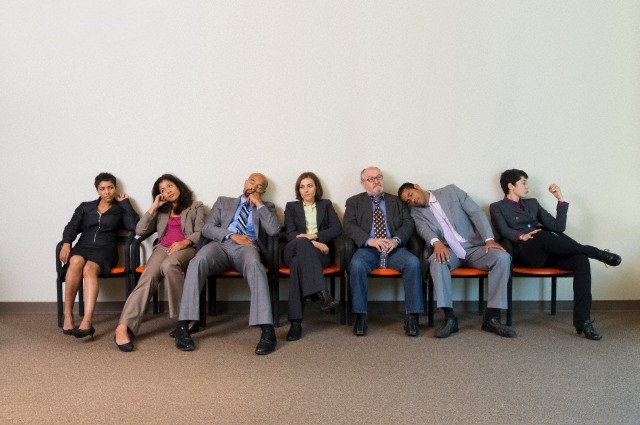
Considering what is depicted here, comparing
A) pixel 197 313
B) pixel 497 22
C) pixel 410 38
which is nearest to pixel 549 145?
pixel 497 22

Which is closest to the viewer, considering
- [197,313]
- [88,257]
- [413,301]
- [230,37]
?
[197,313]

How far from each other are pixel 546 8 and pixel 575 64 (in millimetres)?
569

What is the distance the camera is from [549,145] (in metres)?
5.17

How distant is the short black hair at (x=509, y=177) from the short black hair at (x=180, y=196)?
277 cm

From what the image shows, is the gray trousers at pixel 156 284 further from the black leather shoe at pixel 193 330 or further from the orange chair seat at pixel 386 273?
the orange chair seat at pixel 386 273

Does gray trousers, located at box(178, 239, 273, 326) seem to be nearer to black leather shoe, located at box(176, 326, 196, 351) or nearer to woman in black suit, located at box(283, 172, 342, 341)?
black leather shoe, located at box(176, 326, 196, 351)

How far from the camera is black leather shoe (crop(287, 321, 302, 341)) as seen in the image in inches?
163

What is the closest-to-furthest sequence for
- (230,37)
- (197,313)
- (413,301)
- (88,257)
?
(197,313) → (413,301) → (88,257) → (230,37)

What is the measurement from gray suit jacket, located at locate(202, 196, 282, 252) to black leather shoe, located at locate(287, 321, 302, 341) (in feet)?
Result: 2.43

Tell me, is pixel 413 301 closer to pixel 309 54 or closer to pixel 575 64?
pixel 309 54

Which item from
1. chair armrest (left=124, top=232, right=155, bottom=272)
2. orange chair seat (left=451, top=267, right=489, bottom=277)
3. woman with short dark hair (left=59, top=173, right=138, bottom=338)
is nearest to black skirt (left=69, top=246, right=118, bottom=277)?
woman with short dark hair (left=59, top=173, right=138, bottom=338)

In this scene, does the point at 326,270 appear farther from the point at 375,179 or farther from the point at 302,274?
the point at 375,179

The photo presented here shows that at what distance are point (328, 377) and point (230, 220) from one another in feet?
6.37

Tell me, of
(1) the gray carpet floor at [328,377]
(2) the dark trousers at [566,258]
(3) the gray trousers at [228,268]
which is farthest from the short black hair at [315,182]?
(2) the dark trousers at [566,258]
